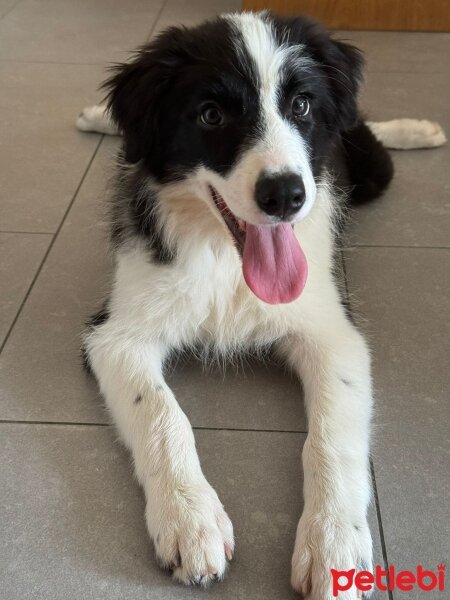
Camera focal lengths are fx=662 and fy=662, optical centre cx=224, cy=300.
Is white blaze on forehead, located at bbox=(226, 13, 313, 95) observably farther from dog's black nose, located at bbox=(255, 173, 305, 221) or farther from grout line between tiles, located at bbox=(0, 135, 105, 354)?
grout line between tiles, located at bbox=(0, 135, 105, 354)

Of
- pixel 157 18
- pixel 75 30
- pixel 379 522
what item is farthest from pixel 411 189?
pixel 75 30

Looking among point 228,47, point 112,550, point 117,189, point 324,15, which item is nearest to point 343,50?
point 228,47

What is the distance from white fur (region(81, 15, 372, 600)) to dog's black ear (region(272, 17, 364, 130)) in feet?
0.40

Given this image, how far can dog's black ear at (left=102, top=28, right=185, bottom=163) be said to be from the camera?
1.65 meters

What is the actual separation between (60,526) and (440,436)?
39.4 inches

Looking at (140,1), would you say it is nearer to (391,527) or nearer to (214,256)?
(214,256)

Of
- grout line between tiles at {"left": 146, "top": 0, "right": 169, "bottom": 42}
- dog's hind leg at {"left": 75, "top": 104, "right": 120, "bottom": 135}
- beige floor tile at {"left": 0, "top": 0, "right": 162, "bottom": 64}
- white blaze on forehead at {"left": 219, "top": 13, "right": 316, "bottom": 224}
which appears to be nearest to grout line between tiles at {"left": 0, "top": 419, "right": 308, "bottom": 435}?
white blaze on forehead at {"left": 219, "top": 13, "right": 316, "bottom": 224}

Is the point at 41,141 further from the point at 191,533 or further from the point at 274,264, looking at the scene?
the point at 191,533

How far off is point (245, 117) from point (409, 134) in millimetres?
1627

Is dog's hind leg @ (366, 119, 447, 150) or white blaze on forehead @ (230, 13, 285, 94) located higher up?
white blaze on forehead @ (230, 13, 285, 94)

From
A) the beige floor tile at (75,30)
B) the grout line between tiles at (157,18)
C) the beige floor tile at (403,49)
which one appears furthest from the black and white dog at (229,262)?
the grout line between tiles at (157,18)

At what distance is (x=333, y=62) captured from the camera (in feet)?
5.90

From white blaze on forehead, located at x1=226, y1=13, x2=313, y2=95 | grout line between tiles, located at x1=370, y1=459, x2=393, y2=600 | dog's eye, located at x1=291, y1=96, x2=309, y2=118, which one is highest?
white blaze on forehead, located at x1=226, y1=13, x2=313, y2=95

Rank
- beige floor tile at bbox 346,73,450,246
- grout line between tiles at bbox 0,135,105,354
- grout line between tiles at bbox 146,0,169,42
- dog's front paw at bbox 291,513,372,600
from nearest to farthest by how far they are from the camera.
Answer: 1. dog's front paw at bbox 291,513,372,600
2. grout line between tiles at bbox 0,135,105,354
3. beige floor tile at bbox 346,73,450,246
4. grout line between tiles at bbox 146,0,169,42
